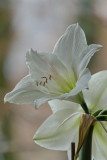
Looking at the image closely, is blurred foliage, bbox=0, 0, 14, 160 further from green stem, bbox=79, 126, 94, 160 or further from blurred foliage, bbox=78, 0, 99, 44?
green stem, bbox=79, 126, 94, 160

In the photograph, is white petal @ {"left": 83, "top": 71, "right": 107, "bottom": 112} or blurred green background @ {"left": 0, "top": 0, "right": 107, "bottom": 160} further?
blurred green background @ {"left": 0, "top": 0, "right": 107, "bottom": 160}

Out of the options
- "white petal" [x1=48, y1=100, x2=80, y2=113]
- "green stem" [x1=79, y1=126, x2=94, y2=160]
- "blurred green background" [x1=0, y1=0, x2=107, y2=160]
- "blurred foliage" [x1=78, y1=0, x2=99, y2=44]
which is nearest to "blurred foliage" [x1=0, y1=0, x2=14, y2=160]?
"blurred green background" [x1=0, y1=0, x2=107, y2=160]

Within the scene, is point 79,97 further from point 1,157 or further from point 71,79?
point 1,157

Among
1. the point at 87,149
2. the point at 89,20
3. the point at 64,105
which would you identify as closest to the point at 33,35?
the point at 89,20

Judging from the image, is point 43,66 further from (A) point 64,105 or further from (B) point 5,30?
(B) point 5,30

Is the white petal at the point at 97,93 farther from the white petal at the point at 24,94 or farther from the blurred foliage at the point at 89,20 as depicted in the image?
the blurred foliage at the point at 89,20

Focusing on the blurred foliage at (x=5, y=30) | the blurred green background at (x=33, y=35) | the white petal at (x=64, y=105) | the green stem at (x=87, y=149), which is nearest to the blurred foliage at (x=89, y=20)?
the blurred green background at (x=33, y=35)

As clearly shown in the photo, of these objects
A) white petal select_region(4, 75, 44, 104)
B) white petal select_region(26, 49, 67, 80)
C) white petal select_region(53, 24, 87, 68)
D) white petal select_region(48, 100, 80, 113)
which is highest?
white petal select_region(53, 24, 87, 68)

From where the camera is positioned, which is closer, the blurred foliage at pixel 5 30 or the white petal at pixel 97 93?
the white petal at pixel 97 93
